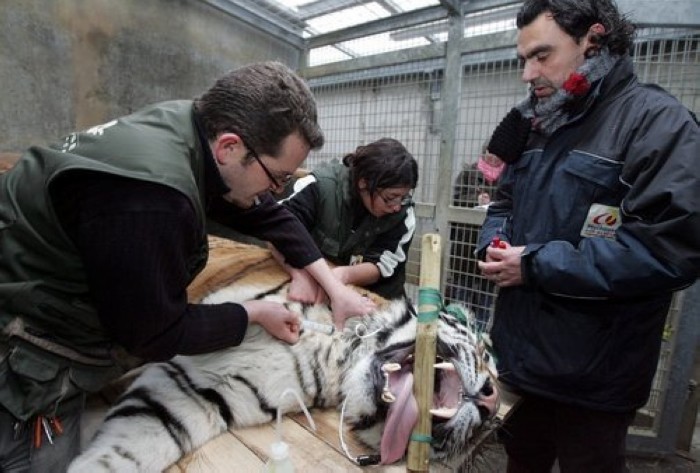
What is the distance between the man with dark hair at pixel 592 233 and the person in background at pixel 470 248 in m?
1.45

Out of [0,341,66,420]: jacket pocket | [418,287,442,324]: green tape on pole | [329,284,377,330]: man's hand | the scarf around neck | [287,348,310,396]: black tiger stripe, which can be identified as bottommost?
[287,348,310,396]: black tiger stripe

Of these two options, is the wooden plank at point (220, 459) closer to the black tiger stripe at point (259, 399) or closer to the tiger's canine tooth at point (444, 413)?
the black tiger stripe at point (259, 399)

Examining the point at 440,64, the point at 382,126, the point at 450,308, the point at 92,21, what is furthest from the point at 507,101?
the point at 92,21

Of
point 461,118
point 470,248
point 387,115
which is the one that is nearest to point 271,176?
point 470,248

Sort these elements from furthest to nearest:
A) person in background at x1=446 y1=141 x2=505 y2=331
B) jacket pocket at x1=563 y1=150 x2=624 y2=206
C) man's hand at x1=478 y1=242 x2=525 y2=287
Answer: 1. person in background at x1=446 y1=141 x2=505 y2=331
2. man's hand at x1=478 y1=242 x2=525 y2=287
3. jacket pocket at x1=563 y1=150 x2=624 y2=206

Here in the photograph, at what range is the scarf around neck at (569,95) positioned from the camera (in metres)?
1.42

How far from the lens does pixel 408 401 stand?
1.09m

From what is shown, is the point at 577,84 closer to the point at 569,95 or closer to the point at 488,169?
the point at 569,95

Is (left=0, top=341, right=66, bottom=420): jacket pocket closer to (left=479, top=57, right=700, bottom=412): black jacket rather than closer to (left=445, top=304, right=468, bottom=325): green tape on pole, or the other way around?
(left=445, top=304, right=468, bottom=325): green tape on pole

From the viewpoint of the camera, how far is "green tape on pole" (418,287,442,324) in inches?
42.3

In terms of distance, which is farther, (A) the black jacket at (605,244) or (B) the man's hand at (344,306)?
(B) the man's hand at (344,306)

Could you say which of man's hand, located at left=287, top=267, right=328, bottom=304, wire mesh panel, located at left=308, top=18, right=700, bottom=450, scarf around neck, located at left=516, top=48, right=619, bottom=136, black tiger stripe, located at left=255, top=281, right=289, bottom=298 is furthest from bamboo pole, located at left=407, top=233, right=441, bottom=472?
wire mesh panel, located at left=308, top=18, right=700, bottom=450

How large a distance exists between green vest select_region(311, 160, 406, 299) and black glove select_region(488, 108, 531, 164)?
31.0 inches

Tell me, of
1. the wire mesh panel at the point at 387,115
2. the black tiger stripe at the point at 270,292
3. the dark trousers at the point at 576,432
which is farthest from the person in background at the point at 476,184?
the black tiger stripe at the point at 270,292
